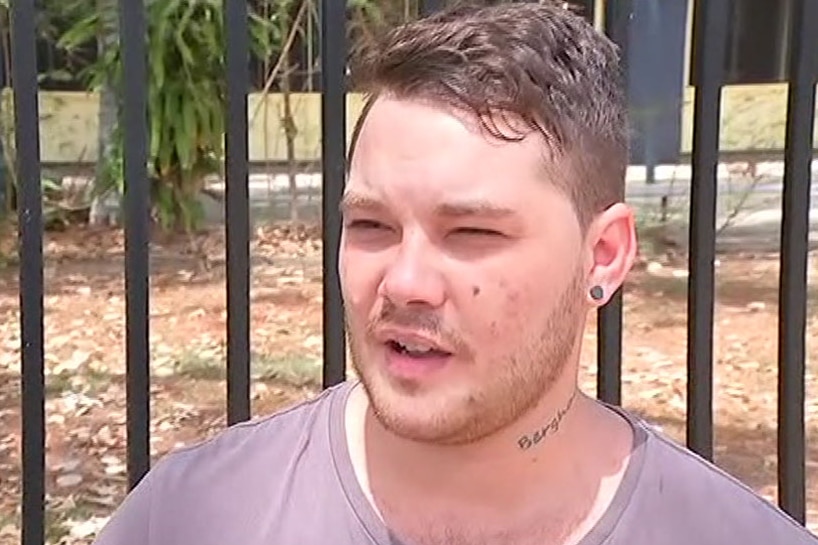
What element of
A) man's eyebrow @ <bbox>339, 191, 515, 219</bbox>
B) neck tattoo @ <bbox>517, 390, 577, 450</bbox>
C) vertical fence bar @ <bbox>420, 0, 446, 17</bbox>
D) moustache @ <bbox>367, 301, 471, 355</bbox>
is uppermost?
vertical fence bar @ <bbox>420, 0, 446, 17</bbox>

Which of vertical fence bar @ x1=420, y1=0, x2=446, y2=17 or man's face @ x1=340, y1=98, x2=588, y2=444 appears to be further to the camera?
vertical fence bar @ x1=420, y1=0, x2=446, y2=17

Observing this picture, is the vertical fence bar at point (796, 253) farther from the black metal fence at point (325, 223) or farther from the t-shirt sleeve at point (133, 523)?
the t-shirt sleeve at point (133, 523)

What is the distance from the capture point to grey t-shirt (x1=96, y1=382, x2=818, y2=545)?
4.81 ft

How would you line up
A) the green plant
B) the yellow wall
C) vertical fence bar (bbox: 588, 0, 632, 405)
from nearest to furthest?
vertical fence bar (bbox: 588, 0, 632, 405) → the green plant → the yellow wall

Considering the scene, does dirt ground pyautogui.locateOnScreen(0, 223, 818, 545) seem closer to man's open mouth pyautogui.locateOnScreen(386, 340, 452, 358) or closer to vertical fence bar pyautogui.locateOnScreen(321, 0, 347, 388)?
vertical fence bar pyautogui.locateOnScreen(321, 0, 347, 388)

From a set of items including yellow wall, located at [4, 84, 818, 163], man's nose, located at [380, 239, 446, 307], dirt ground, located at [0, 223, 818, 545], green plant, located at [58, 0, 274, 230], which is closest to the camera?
man's nose, located at [380, 239, 446, 307]

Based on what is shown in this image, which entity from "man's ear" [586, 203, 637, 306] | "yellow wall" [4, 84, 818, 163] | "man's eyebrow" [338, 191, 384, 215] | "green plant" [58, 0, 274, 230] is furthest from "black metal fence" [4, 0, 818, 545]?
"yellow wall" [4, 84, 818, 163]

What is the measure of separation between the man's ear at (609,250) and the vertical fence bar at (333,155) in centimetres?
61

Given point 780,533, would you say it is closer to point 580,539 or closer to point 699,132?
point 580,539

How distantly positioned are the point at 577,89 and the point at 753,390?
4504 millimetres

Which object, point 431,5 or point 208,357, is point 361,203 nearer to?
point 431,5

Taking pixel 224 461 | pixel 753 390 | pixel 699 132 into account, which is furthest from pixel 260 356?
pixel 224 461

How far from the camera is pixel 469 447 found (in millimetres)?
1456

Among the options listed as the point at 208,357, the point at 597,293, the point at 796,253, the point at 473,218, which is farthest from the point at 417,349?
the point at 208,357
